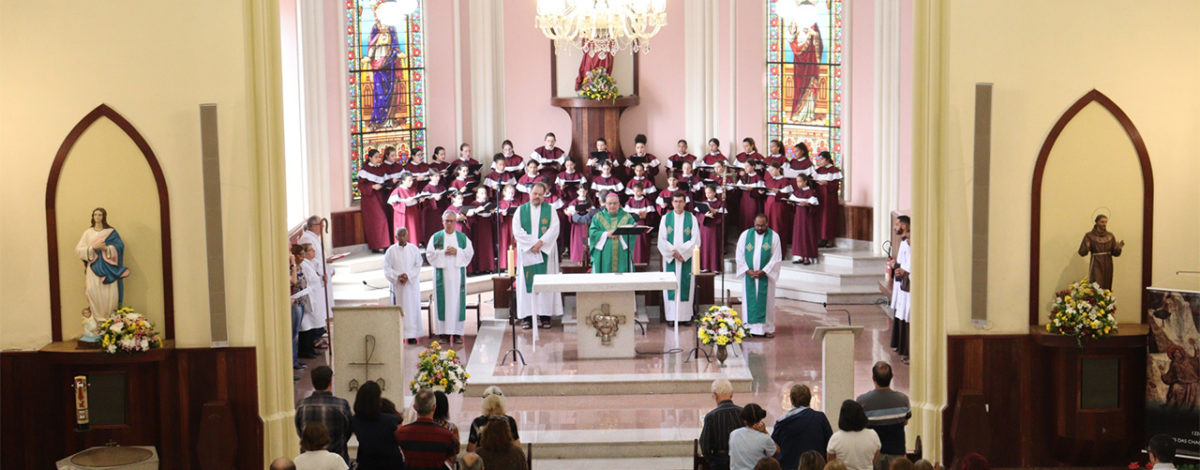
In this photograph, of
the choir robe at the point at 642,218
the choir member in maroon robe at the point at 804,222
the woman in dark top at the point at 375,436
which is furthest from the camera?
the choir member in maroon robe at the point at 804,222

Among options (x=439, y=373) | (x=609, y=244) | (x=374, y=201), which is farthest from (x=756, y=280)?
(x=374, y=201)

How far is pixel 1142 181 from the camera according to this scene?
32.1 feet

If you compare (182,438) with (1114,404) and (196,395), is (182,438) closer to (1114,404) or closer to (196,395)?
(196,395)

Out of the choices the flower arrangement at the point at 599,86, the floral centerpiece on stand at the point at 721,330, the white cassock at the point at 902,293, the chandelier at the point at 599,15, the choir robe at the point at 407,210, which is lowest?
the floral centerpiece on stand at the point at 721,330

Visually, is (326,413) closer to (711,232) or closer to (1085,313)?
(1085,313)

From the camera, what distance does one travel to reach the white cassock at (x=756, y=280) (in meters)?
15.0

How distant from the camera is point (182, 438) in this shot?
9695 mm

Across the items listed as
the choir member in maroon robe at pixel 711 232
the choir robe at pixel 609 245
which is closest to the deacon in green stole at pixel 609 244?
the choir robe at pixel 609 245

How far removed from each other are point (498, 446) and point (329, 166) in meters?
11.8

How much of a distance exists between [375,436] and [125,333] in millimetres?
2597

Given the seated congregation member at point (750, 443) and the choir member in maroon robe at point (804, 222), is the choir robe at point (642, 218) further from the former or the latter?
the seated congregation member at point (750, 443)

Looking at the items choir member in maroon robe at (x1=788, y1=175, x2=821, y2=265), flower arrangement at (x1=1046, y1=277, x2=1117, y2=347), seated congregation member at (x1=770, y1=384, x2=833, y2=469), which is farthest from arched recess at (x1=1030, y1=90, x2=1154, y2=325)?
choir member in maroon robe at (x1=788, y1=175, x2=821, y2=265)

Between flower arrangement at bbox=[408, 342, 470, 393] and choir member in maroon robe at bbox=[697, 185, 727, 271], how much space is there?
760 centimetres

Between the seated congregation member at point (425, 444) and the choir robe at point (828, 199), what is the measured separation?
1169 centimetres
